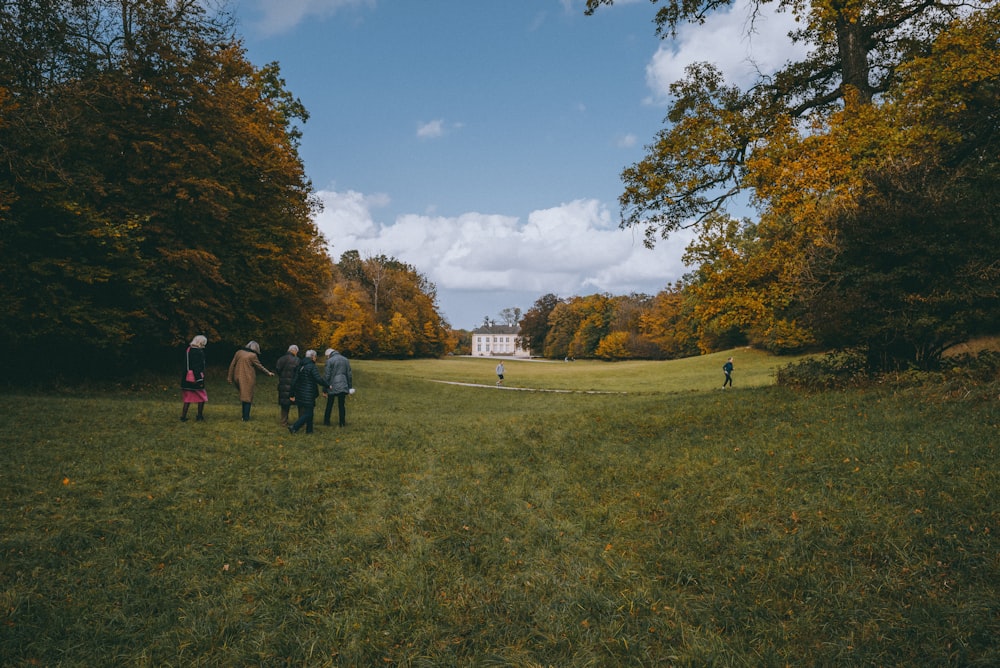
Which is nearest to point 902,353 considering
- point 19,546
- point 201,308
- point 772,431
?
point 772,431

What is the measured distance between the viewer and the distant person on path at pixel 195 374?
1060cm

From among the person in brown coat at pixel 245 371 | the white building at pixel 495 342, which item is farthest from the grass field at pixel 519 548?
the white building at pixel 495 342

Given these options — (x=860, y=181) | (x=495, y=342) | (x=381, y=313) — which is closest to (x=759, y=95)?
(x=860, y=181)

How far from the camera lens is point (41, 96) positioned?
315 inches

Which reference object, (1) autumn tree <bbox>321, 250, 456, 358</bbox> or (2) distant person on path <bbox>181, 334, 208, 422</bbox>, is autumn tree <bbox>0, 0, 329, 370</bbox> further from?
(1) autumn tree <bbox>321, 250, 456, 358</bbox>

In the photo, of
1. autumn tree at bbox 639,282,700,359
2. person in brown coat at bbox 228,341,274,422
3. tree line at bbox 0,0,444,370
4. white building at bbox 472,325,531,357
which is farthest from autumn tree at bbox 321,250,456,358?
white building at bbox 472,325,531,357

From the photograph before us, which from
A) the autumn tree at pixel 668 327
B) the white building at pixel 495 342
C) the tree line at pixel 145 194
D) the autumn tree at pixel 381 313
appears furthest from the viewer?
the white building at pixel 495 342

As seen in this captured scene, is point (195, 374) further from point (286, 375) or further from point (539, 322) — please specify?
point (539, 322)

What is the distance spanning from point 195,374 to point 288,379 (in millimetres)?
1994

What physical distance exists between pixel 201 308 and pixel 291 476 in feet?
49.6

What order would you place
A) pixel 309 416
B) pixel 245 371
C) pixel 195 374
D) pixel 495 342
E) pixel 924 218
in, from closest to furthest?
pixel 924 218 < pixel 195 374 < pixel 309 416 < pixel 245 371 < pixel 495 342

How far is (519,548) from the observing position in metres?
5.50

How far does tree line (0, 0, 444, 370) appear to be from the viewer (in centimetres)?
881

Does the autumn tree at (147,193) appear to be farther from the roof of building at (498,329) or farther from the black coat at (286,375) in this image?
the roof of building at (498,329)
